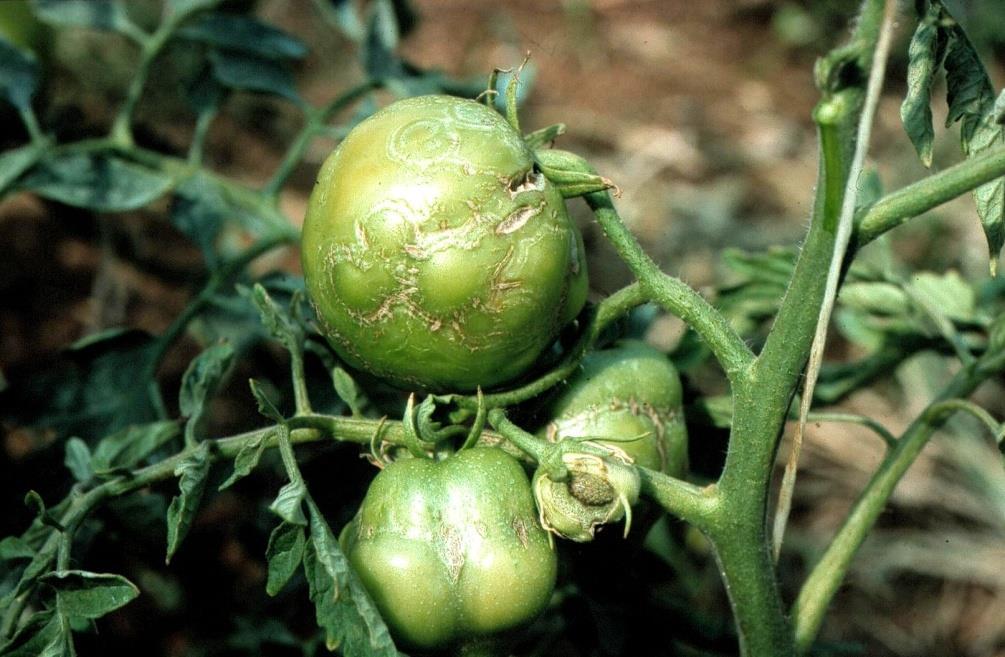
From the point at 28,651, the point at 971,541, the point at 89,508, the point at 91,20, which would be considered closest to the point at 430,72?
the point at 91,20

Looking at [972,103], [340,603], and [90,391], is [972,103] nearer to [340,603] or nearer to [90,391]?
[340,603]

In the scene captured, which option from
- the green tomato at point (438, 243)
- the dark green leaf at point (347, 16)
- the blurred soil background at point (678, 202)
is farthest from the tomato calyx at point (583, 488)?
the dark green leaf at point (347, 16)

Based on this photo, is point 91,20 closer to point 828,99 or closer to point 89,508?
point 89,508

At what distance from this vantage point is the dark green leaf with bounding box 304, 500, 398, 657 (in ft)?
3.47

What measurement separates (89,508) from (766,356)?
774 millimetres

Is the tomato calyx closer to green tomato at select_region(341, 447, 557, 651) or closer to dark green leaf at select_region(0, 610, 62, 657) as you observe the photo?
green tomato at select_region(341, 447, 557, 651)

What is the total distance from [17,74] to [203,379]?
85 centimetres

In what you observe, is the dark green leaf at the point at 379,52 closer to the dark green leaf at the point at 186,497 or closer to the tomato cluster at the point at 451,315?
the tomato cluster at the point at 451,315

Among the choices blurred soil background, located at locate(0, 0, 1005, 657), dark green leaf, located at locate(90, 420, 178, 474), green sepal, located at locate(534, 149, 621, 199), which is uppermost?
green sepal, located at locate(534, 149, 621, 199)

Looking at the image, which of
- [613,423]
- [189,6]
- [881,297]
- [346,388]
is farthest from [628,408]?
[189,6]

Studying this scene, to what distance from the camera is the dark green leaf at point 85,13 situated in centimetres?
210

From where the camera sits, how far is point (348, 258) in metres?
1.17

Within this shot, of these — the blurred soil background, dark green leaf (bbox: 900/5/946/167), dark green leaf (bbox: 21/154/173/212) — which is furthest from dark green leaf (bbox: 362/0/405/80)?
dark green leaf (bbox: 900/5/946/167)

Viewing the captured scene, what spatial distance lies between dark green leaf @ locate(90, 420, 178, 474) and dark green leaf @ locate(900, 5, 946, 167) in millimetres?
1000
